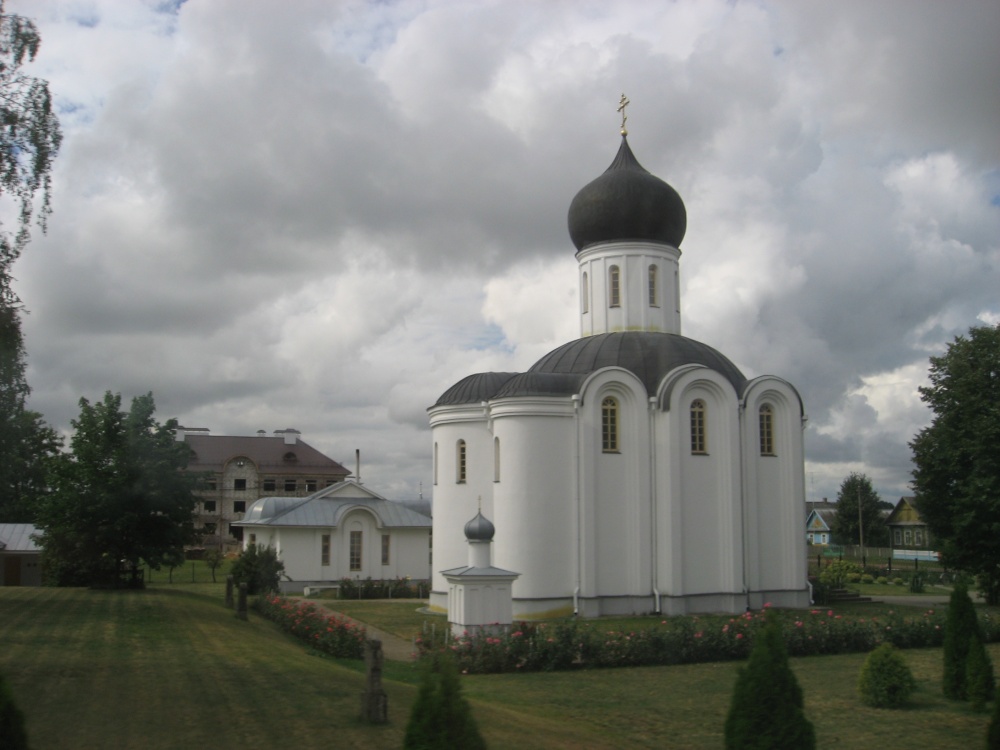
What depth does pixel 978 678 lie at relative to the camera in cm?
1331

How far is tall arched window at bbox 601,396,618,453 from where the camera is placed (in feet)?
80.5

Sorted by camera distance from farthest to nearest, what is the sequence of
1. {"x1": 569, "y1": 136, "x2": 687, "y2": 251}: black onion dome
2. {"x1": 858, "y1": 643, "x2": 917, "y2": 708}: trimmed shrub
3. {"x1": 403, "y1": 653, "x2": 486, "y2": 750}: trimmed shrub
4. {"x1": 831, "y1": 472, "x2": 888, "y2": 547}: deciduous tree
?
{"x1": 831, "y1": 472, "x2": 888, "y2": 547}: deciduous tree
{"x1": 569, "y1": 136, "x2": 687, "y2": 251}: black onion dome
{"x1": 858, "y1": 643, "x2": 917, "y2": 708}: trimmed shrub
{"x1": 403, "y1": 653, "x2": 486, "y2": 750}: trimmed shrub

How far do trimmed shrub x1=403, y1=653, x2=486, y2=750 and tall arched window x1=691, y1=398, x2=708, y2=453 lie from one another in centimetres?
1758

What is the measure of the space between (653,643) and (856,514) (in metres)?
50.2

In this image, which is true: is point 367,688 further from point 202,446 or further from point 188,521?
point 202,446

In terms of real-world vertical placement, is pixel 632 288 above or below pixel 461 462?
above

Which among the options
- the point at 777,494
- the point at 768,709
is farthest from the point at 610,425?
the point at 768,709

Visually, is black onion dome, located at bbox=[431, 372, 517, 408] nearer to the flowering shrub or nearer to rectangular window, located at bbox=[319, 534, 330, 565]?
the flowering shrub

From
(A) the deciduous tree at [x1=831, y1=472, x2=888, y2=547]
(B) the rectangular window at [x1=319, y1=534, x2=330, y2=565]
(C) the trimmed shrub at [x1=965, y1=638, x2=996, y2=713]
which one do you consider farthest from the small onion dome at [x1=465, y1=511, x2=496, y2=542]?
(A) the deciduous tree at [x1=831, y1=472, x2=888, y2=547]

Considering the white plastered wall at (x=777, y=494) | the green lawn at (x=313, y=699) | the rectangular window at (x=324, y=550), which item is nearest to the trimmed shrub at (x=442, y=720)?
the green lawn at (x=313, y=699)

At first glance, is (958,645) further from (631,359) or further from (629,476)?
(631,359)

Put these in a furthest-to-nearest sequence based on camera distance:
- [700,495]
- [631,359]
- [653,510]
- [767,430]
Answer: [767,430] < [631,359] < [700,495] < [653,510]

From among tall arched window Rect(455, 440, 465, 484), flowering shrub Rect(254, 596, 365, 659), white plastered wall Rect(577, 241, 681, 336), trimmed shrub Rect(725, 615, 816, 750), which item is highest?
white plastered wall Rect(577, 241, 681, 336)

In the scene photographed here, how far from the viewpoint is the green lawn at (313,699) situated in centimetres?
1045
